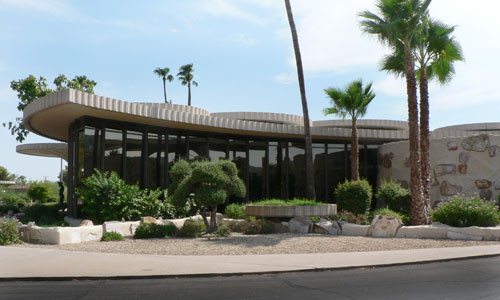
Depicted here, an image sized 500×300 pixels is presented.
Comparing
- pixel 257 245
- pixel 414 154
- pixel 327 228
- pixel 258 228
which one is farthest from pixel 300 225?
pixel 414 154

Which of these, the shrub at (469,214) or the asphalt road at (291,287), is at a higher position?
the shrub at (469,214)

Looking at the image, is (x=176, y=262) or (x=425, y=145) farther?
(x=425, y=145)

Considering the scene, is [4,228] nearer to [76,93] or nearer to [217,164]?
[76,93]

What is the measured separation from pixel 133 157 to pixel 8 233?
7.29 meters

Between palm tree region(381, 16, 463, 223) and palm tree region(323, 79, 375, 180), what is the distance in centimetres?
276

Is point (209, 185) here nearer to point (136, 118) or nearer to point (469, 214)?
point (136, 118)

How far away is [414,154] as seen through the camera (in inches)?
632

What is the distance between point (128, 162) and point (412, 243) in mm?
11621

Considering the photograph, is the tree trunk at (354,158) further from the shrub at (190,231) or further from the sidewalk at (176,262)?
the sidewalk at (176,262)

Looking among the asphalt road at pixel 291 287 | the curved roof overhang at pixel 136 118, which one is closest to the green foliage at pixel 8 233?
the curved roof overhang at pixel 136 118

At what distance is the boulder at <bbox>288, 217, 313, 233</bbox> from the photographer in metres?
15.6

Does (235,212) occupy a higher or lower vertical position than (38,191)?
lower

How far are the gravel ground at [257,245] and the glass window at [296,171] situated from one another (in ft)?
31.8

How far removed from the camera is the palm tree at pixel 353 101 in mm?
21516
